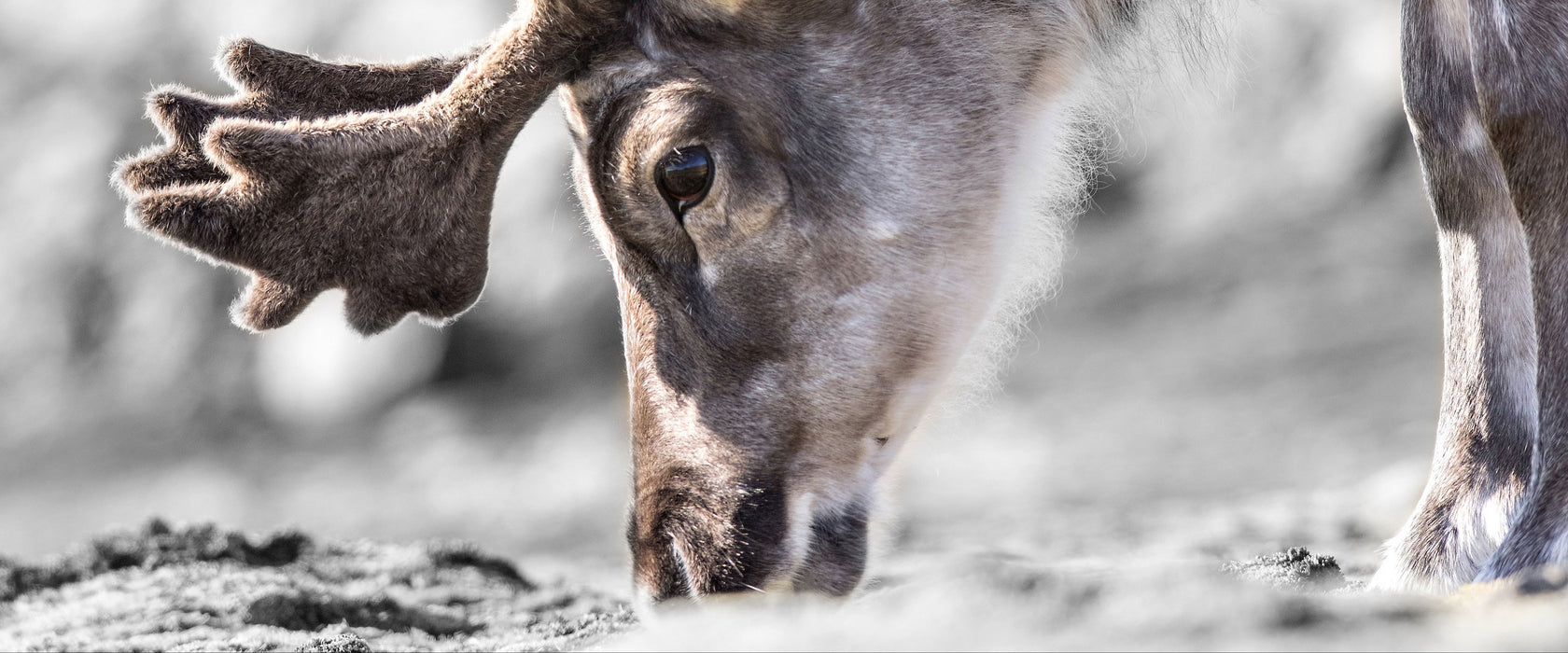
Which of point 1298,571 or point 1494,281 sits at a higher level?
point 1494,281

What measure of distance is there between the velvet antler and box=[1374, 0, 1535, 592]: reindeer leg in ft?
6.05

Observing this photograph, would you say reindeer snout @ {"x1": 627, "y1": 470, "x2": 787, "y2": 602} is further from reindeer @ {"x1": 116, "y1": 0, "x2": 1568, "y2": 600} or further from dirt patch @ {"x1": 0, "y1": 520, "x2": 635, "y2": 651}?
dirt patch @ {"x1": 0, "y1": 520, "x2": 635, "y2": 651}

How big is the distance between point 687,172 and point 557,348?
22.3 ft

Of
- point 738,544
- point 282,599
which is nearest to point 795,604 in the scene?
point 738,544

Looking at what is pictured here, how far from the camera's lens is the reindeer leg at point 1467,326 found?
128 inches

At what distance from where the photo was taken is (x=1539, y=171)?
2986 millimetres

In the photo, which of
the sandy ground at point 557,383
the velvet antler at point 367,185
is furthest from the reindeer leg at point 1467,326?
the velvet antler at point 367,185

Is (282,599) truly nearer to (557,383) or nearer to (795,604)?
(795,604)

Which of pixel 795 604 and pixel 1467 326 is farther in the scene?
pixel 1467 326

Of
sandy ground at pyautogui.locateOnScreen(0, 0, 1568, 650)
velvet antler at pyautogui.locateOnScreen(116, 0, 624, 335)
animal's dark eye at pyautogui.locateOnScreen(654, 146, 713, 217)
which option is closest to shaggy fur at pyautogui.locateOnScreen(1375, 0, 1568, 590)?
sandy ground at pyautogui.locateOnScreen(0, 0, 1568, 650)

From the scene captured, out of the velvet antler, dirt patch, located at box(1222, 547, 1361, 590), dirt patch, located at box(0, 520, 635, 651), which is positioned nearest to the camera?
the velvet antler

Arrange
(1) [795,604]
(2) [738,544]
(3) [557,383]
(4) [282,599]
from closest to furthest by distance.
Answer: (1) [795,604], (2) [738,544], (4) [282,599], (3) [557,383]

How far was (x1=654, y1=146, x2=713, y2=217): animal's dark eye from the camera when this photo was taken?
310 centimetres

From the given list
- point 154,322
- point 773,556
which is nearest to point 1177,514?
point 773,556
